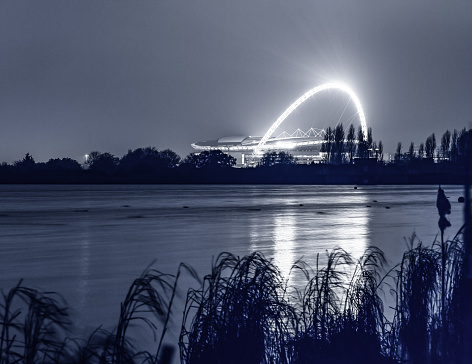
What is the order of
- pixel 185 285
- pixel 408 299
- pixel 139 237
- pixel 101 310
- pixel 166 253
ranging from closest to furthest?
pixel 408 299 → pixel 101 310 → pixel 185 285 → pixel 166 253 → pixel 139 237

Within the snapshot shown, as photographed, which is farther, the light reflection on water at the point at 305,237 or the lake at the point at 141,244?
the light reflection on water at the point at 305,237

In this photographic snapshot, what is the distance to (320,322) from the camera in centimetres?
1124

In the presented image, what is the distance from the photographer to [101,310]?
63.5 ft

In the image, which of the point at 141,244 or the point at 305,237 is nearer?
the point at 141,244

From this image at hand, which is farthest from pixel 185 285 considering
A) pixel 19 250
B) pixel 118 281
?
pixel 19 250

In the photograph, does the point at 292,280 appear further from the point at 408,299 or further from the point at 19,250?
the point at 19,250

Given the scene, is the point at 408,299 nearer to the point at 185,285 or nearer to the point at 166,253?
the point at 185,285

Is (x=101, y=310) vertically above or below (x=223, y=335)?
below

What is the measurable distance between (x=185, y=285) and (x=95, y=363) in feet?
35.0

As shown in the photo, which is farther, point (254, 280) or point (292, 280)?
point (292, 280)

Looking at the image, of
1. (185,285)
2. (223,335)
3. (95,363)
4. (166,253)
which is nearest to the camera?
(223,335)

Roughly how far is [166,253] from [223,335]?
961 inches

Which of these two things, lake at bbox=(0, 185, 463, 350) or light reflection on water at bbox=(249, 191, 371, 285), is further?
light reflection on water at bbox=(249, 191, 371, 285)

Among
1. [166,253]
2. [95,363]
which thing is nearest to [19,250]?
[166,253]
